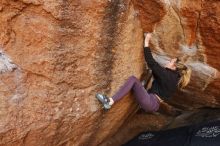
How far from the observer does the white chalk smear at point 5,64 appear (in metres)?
2.83

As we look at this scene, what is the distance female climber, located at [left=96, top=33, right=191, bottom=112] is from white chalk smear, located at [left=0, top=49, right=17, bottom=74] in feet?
2.54

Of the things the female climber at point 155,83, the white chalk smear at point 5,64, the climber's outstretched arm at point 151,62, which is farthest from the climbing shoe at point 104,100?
the white chalk smear at point 5,64

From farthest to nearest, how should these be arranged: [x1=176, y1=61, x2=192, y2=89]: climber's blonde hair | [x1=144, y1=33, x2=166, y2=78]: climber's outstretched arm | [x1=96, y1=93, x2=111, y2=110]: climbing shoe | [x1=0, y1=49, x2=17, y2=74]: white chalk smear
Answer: [x1=176, y1=61, x2=192, y2=89]: climber's blonde hair, [x1=144, y1=33, x2=166, y2=78]: climber's outstretched arm, [x1=96, y1=93, x2=111, y2=110]: climbing shoe, [x1=0, y1=49, x2=17, y2=74]: white chalk smear

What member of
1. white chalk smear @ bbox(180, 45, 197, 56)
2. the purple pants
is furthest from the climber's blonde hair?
the purple pants

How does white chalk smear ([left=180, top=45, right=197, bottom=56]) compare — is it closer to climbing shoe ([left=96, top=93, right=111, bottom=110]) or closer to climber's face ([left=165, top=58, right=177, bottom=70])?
climber's face ([left=165, top=58, right=177, bottom=70])

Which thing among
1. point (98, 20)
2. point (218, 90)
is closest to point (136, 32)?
point (98, 20)

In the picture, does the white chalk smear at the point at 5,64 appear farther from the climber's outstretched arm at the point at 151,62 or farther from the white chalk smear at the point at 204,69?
the white chalk smear at the point at 204,69

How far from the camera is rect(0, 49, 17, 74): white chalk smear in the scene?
283 cm

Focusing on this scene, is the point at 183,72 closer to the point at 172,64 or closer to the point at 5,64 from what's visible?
the point at 172,64

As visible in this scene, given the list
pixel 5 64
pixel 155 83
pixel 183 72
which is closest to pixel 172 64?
pixel 183 72

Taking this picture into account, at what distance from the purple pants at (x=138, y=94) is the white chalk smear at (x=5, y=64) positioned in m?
0.91

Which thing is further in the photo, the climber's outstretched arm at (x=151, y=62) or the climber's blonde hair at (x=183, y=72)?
the climber's blonde hair at (x=183, y=72)

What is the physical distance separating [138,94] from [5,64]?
122 centimetres

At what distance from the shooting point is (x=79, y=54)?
3.08 metres
